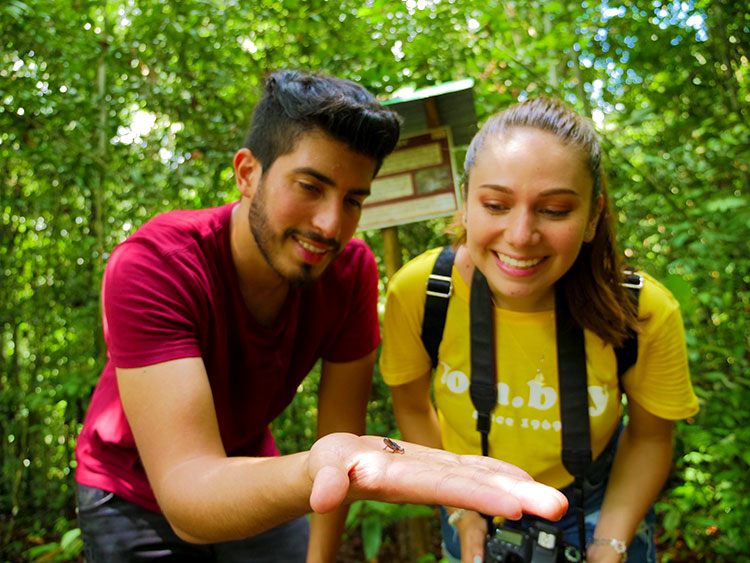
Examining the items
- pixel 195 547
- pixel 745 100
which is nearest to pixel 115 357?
pixel 195 547

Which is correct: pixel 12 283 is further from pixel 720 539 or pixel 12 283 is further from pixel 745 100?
pixel 745 100

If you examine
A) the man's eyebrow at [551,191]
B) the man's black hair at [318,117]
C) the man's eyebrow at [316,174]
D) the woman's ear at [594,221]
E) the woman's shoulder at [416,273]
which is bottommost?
the woman's shoulder at [416,273]

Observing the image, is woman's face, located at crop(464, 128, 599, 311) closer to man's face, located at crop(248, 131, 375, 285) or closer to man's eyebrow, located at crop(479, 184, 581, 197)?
man's eyebrow, located at crop(479, 184, 581, 197)

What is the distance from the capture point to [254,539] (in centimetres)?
216

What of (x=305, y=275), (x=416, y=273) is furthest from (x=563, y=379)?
(x=305, y=275)

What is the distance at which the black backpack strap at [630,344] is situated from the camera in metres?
1.79

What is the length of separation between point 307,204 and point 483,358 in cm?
81

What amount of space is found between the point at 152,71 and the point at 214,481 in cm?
303

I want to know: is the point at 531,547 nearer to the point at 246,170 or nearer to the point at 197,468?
the point at 197,468

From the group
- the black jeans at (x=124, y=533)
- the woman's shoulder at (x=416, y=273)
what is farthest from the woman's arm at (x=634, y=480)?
the black jeans at (x=124, y=533)

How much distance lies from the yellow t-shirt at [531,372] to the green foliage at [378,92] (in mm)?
788

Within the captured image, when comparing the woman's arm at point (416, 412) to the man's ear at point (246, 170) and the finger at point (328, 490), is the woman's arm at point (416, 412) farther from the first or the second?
the finger at point (328, 490)

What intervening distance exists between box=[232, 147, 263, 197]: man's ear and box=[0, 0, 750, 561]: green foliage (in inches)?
31.5

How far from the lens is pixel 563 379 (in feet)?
6.00
